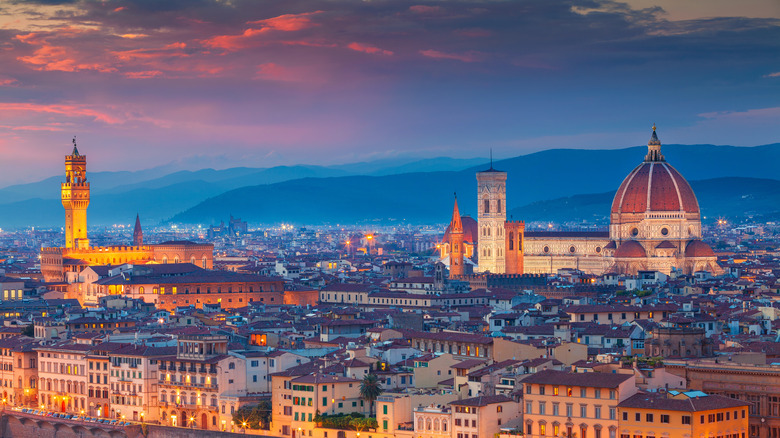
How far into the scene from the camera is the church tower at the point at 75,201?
136 meters

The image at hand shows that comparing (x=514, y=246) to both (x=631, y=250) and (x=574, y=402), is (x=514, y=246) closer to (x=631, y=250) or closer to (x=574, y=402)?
(x=631, y=250)

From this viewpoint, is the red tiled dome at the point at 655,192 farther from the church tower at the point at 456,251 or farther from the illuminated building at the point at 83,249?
the illuminated building at the point at 83,249

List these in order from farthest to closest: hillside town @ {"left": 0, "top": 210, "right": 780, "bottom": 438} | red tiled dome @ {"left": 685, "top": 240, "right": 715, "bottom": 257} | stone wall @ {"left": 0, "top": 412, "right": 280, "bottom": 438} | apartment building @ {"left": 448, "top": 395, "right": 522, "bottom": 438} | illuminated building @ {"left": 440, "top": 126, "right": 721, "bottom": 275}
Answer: illuminated building @ {"left": 440, "top": 126, "right": 721, "bottom": 275}
red tiled dome @ {"left": 685, "top": 240, "right": 715, "bottom": 257}
stone wall @ {"left": 0, "top": 412, "right": 280, "bottom": 438}
apartment building @ {"left": 448, "top": 395, "right": 522, "bottom": 438}
hillside town @ {"left": 0, "top": 210, "right": 780, "bottom": 438}

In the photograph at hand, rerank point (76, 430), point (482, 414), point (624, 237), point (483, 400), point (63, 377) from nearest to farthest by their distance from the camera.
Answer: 1. point (482, 414)
2. point (483, 400)
3. point (76, 430)
4. point (63, 377)
5. point (624, 237)

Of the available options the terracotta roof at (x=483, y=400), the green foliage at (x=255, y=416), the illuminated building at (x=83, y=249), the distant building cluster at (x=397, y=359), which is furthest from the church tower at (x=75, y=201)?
the terracotta roof at (x=483, y=400)

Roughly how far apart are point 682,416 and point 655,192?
106 m

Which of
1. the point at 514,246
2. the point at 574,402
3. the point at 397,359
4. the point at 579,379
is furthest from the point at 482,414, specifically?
the point at 514,246

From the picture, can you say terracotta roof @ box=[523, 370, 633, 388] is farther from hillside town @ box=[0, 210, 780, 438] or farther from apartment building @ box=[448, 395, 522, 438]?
apartment building @ box=[448, 395, 522, 438]

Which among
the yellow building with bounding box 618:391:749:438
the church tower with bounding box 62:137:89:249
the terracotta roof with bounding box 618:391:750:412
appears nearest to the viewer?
the yellow building with bounding box 618:391:749:438

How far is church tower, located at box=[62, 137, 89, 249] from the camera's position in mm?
136125

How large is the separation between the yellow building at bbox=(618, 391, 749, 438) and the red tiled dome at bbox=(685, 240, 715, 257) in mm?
97427

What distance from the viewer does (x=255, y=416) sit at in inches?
2288

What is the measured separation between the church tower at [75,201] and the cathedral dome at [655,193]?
48.3 m

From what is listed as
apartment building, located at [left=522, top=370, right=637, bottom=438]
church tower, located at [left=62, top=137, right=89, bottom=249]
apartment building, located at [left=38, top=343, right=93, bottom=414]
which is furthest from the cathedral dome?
apartment building, located at [left=522, top=370, right=637, bottom=438]
